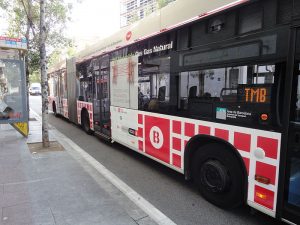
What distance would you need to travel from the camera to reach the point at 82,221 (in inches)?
125

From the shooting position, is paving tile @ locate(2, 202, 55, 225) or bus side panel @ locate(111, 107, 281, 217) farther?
paving tile @ locate(2, 202, 55, 225)

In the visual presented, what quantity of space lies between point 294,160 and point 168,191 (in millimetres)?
2122

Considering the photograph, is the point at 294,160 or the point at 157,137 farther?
the point at 157,137

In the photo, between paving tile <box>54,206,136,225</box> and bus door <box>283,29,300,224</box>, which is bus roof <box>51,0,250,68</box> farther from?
paving tile <box>54,206,136,225</box>

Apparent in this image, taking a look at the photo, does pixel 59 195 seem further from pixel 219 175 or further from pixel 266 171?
pixel 266 171

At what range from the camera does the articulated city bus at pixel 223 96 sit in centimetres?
267

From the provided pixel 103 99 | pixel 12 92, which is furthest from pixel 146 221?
pixel 12 92

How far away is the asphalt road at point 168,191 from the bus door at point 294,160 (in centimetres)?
65

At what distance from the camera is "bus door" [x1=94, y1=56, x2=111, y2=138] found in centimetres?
684

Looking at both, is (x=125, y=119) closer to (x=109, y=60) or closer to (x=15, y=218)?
(x=109, y=60)

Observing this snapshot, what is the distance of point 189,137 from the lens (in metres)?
3.94

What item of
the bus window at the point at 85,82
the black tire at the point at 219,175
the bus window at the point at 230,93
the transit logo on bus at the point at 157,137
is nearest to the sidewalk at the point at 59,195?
the black tire at the point at 219,175

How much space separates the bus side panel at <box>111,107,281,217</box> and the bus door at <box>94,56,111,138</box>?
52cm

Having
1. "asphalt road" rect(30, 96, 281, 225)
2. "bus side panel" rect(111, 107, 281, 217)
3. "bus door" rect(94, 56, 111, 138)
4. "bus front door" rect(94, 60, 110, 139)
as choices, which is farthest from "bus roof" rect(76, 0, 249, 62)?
"asphalt road" rect(30, 96, 281, 225)
